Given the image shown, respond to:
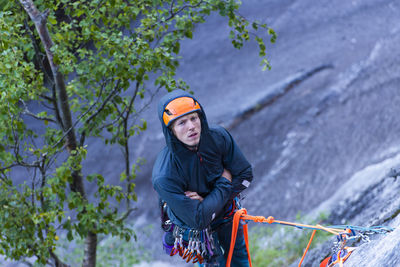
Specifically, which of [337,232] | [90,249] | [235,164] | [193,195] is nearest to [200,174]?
[193,195]

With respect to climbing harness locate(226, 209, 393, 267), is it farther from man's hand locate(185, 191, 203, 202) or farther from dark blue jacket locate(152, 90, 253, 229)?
man's hand locate(185, 191, 203, 202)

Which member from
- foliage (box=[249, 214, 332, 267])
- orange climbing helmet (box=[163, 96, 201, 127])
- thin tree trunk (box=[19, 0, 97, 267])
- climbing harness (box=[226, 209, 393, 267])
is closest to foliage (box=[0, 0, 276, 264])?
thin tree trunk (box=[19, 0, 97, 267])

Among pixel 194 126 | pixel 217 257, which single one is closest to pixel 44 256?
pixel 217 257

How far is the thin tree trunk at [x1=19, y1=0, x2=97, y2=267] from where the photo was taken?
360 centimetres

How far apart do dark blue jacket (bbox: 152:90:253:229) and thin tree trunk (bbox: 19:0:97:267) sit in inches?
59.7

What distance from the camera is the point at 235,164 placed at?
2832 millimetres

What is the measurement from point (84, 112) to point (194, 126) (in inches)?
77.8

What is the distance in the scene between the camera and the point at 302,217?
7.28 meters

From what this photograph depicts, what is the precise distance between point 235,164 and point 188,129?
1.35 feet

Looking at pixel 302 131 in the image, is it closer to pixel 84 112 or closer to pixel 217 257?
pixel 84 112

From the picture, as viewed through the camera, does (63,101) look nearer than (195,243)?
No

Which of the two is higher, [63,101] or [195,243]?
[63,101]

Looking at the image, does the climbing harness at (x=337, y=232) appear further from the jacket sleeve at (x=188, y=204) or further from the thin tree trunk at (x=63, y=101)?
the thin tree trunk at (x=63, y=101)

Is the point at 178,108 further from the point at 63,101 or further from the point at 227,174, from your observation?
the point at 63,101
